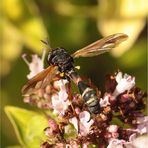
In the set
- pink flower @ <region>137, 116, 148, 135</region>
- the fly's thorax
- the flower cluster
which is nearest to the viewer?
the flower cluster

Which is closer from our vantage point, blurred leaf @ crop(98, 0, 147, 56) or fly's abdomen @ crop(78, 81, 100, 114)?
fly's abdomen @ crop(78, 81, 100, 114)

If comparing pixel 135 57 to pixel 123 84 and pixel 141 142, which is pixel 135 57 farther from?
pixel 141 142

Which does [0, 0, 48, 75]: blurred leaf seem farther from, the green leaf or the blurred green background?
the green leaf

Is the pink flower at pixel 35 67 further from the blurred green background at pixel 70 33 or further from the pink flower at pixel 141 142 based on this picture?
the blurred green background at pixel 70 33

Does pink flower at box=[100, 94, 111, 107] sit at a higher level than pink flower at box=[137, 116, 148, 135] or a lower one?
higher

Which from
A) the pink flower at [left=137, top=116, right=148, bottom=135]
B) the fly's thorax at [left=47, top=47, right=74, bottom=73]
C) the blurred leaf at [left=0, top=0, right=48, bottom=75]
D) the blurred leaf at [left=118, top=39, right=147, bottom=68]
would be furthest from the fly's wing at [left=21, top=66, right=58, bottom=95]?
the blurred leaf at [left=118, top=39, right=147, bottom=68]

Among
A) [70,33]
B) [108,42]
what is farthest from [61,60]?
[70,33]

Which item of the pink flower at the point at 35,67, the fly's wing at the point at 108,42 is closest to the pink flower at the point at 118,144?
the fly's wing at the point at 108,42

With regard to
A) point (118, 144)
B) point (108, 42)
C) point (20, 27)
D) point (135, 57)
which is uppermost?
point (20, 27)
